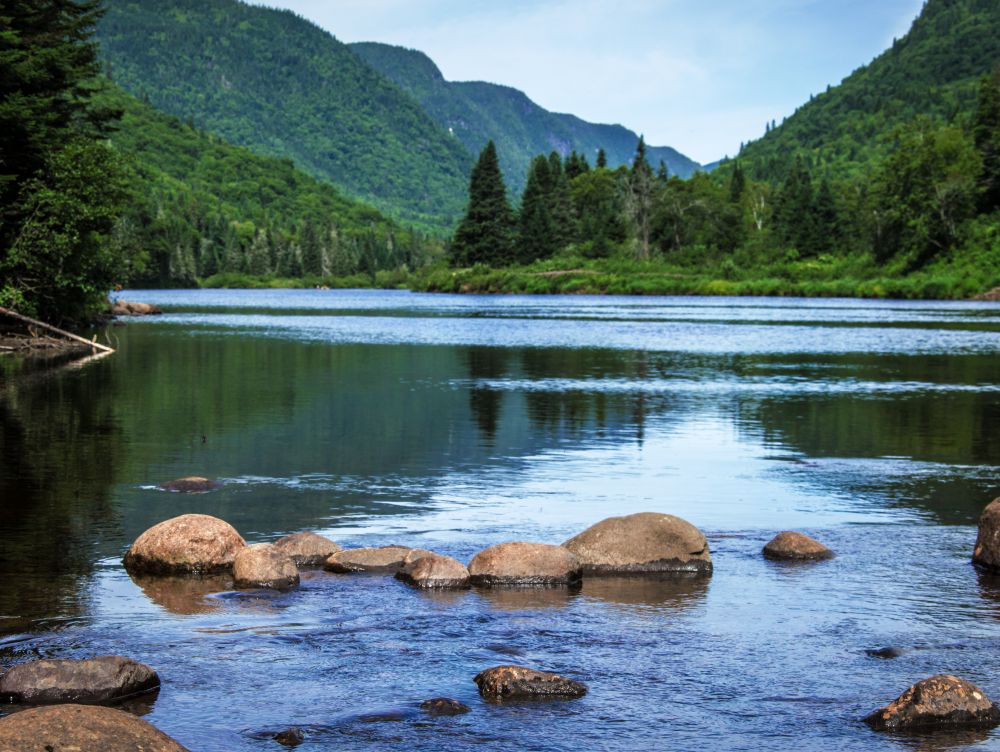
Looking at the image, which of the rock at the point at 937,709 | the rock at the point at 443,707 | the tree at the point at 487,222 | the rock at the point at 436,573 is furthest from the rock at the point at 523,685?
the tree at the point at 487,222

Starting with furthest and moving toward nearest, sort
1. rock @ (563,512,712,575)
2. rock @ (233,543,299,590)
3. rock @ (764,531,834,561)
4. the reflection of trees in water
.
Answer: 1. rock @ (764,531,834,561)
2. rock @ (563,512,712,575)
3. rock @ (233,543,299,590)
4. the reflection of trees in water

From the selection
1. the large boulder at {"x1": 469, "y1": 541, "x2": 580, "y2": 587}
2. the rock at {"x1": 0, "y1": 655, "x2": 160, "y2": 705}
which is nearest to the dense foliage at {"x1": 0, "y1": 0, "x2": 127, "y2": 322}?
the large boulder at {"x1": 469, "y1": 541, "x2": 580, "y2": 587}

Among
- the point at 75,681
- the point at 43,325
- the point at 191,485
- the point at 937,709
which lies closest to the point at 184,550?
the point at 75,681

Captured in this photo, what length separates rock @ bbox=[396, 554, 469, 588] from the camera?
46.8 ft

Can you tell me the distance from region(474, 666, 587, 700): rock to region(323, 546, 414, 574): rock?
14.6ft

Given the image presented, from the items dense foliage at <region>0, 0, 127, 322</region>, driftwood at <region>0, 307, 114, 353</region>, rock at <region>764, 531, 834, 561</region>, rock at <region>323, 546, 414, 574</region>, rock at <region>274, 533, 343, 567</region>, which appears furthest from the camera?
dense foliage at <region>0, 0, 127, 322</region>

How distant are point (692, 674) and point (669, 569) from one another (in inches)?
158

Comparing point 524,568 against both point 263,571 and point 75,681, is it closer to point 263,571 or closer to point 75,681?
point 263,571

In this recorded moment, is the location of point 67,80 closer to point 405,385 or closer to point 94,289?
point 94,289

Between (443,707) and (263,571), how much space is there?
15.8ft

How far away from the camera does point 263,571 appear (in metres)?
14.3

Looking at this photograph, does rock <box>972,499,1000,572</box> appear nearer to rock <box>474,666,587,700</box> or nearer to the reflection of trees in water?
rock <box>474,666,587,700</box>

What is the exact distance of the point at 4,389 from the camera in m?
36.1

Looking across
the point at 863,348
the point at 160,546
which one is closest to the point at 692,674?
the point at 160,546
